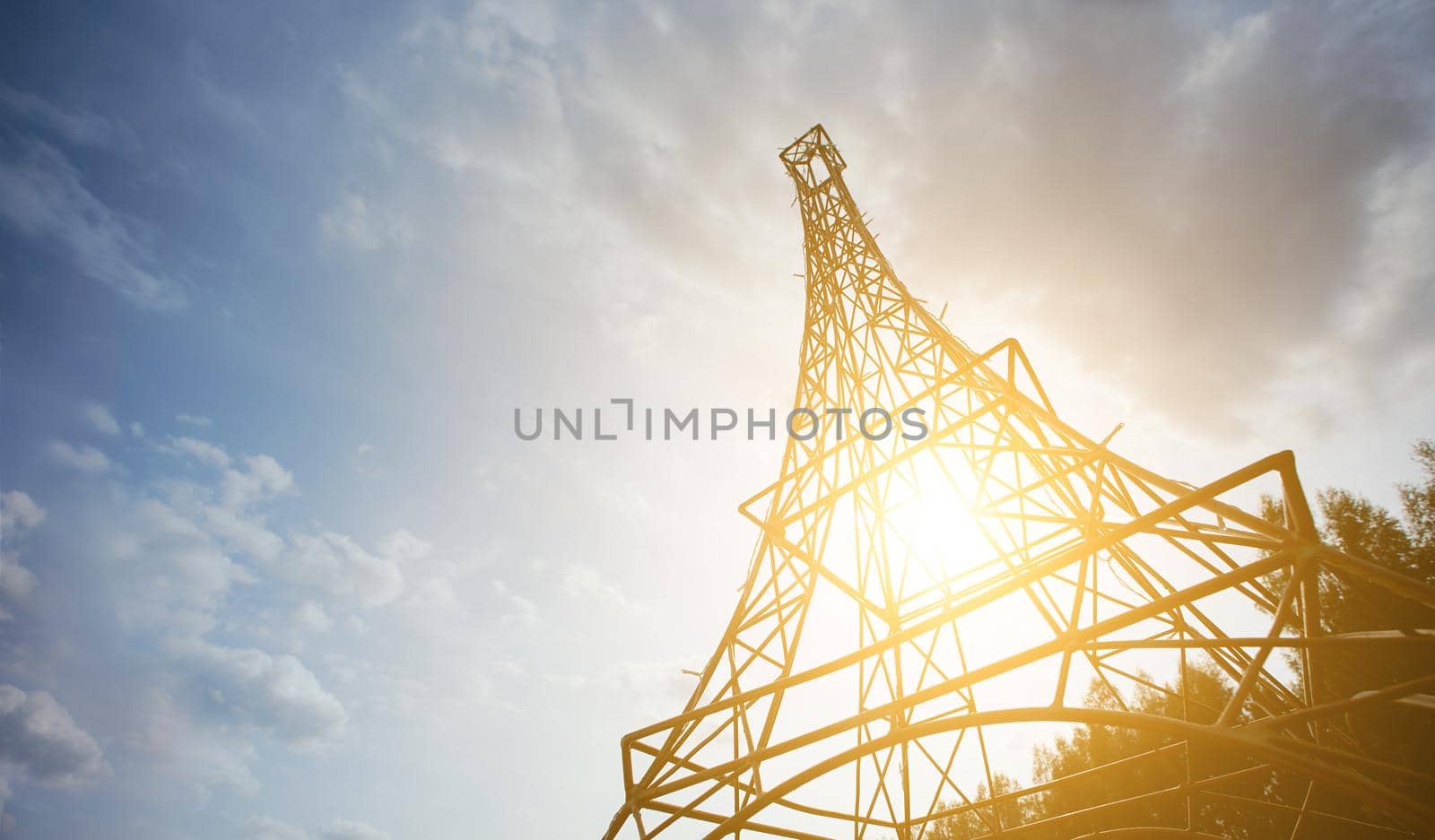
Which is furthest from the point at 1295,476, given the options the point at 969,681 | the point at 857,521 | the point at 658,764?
the point at 658,764

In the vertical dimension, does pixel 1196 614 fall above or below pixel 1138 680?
above

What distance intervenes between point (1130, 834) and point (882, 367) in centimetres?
673

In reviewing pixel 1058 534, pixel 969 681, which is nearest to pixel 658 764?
pixel 969 681

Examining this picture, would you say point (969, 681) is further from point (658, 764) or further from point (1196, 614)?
point (658, 764)

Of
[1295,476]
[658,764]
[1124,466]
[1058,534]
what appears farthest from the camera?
[1058,534]

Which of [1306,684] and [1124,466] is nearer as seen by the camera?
[1306,684]

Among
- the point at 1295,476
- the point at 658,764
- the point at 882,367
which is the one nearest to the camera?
the point at 1295,476

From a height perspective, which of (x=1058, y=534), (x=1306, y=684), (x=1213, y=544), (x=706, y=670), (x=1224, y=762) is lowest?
(x=1224, y=762)

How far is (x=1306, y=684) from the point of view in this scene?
169 inches

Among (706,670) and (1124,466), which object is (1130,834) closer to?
(1124,466)

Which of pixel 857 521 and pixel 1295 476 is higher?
pixel 857 521

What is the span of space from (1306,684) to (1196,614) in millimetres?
1156

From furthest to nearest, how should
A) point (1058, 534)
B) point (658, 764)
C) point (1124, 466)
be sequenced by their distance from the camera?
point (1058, 534), point (658, 764), point (1124, 466)

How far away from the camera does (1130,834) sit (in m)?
6.95
